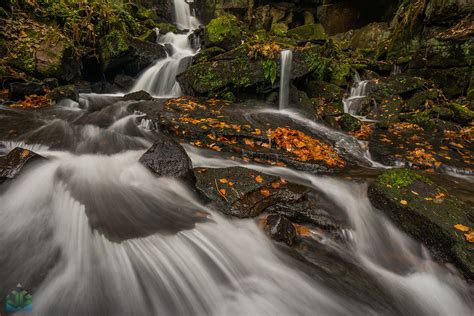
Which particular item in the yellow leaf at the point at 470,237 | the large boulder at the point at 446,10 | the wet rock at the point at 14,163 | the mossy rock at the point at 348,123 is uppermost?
the large boulder at the point at 446,10

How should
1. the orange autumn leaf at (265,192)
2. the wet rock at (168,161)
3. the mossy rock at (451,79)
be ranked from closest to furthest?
the orange autumn leaf at (265,192) < the wet rock at (168,161) < the mossy rock at (451,79)

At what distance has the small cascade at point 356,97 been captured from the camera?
33.0 ft

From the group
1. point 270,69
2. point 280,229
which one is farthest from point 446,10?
point 280,229

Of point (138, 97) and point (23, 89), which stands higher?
point (23, 89)

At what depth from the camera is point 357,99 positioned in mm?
10250

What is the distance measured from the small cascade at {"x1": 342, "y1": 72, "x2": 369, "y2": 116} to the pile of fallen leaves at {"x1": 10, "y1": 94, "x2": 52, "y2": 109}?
31.3ft

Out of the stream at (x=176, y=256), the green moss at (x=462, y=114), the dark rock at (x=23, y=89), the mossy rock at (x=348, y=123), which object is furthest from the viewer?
the green moss at (x=462, y=114)

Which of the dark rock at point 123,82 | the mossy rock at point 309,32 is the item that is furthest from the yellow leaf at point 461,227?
the mossy rock at point 309,32

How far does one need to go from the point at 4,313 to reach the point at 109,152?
3.65 metres

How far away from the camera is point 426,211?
140 inches

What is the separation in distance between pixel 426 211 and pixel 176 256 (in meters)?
3.15

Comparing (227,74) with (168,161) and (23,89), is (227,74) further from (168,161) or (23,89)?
(23,89)

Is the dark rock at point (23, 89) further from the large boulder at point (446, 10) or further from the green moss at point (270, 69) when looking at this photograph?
the large boulder at point (446, 10)

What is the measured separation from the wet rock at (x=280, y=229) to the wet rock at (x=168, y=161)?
1417 mm
